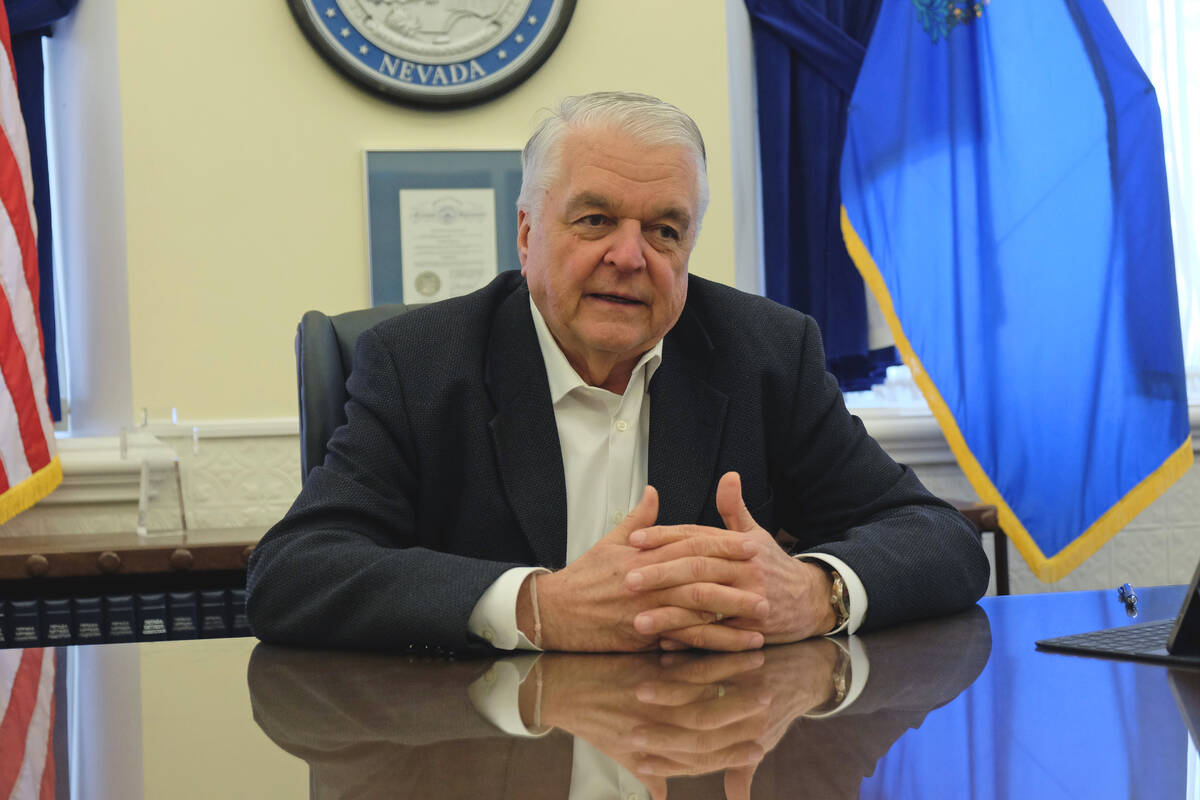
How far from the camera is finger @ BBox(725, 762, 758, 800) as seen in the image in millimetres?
716

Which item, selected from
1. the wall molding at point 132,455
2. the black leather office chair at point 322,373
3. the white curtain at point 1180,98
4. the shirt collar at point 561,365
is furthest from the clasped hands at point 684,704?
the white curtain at point 1180,98

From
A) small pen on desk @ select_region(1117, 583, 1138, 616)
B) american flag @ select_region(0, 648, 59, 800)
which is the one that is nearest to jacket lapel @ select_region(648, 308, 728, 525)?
small pen on desk @ select_region(1117, 583, 1138, 616)

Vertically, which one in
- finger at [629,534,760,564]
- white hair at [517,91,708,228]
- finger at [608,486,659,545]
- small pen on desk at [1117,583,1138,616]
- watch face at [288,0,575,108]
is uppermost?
watch face at [288,0,575,108]

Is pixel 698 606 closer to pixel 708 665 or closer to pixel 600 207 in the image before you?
pixel 708 665

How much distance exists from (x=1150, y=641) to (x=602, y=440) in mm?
838

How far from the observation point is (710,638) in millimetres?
1217

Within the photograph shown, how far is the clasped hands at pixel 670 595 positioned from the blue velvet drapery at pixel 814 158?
7.71ft

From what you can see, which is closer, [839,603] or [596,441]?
[839,603]

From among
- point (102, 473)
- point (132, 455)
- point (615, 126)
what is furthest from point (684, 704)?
point (102, 473)

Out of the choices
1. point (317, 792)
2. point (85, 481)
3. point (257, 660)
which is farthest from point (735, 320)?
point (85, 481)

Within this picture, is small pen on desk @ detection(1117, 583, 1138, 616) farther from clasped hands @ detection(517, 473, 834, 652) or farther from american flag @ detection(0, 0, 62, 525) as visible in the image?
american flag @ detection(0, 0, 62, 525)

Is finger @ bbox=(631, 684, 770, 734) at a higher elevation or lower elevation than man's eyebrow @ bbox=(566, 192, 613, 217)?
lower

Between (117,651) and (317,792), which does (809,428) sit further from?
(317,792)

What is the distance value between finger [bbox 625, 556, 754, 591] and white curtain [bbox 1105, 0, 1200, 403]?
3118mm
